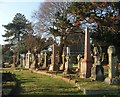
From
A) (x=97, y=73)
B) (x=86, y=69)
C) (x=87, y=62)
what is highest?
(x=87, y=62)

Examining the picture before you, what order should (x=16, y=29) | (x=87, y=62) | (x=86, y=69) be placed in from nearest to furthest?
(x=86, y=69) < (x=87, y=62) < (x=16, y=29)

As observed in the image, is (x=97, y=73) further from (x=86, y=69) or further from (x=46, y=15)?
(x=46, y=15)

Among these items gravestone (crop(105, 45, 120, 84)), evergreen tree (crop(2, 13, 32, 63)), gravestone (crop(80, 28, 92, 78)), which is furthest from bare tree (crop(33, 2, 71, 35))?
evergreen tree (crop(2, 13, 32, 63))

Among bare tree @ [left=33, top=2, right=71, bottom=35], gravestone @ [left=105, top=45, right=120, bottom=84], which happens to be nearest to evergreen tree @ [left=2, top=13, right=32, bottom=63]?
bare tree @ [left=33, top=2, right=71, bottom=35]

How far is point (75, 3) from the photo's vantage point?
35.4m

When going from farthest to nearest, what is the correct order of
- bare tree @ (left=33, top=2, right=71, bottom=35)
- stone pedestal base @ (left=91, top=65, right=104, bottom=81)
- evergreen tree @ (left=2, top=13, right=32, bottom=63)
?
evergreen tree @ (left=2, top=13, right=32, bottom=63) < bare tree @ (left=33, top=2, right=71, bottom=35) < stone pedestal base @ (left=91, top=65, right=104, bottom=81)

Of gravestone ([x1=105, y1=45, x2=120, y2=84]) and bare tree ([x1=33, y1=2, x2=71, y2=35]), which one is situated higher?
bare tree ([x1=33, y1=2, x2=71, y2=35])

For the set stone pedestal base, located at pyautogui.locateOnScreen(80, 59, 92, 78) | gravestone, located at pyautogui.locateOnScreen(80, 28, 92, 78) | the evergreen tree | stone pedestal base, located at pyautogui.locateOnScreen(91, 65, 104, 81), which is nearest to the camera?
stone pedestal base, located at pyautogui.locateOnScreen(91, 65, 104, 81)

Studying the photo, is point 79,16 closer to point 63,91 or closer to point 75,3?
point 75,3

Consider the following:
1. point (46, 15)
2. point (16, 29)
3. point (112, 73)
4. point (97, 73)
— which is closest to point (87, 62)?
point (97, 73)

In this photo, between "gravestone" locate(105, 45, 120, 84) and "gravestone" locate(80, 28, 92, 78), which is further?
"gravestone" locate(80, 28, 92, 78)

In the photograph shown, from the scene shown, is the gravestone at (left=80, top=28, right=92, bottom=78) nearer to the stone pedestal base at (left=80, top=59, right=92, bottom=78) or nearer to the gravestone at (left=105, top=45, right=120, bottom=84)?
the stone pedestal base at (left=80, top=59, right=92, bottom=78)

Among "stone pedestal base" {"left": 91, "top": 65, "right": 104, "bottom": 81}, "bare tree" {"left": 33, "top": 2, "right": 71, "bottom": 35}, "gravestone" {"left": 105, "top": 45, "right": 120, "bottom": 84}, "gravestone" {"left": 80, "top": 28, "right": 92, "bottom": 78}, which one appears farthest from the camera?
"bare tree" {"left": 33, "top": 2, "right": 71, "bottom": 35}

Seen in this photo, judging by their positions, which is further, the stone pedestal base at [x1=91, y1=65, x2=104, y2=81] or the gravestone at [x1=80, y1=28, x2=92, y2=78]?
the gravestone at [x1=80, y1=28, x2=92, y2=78]
